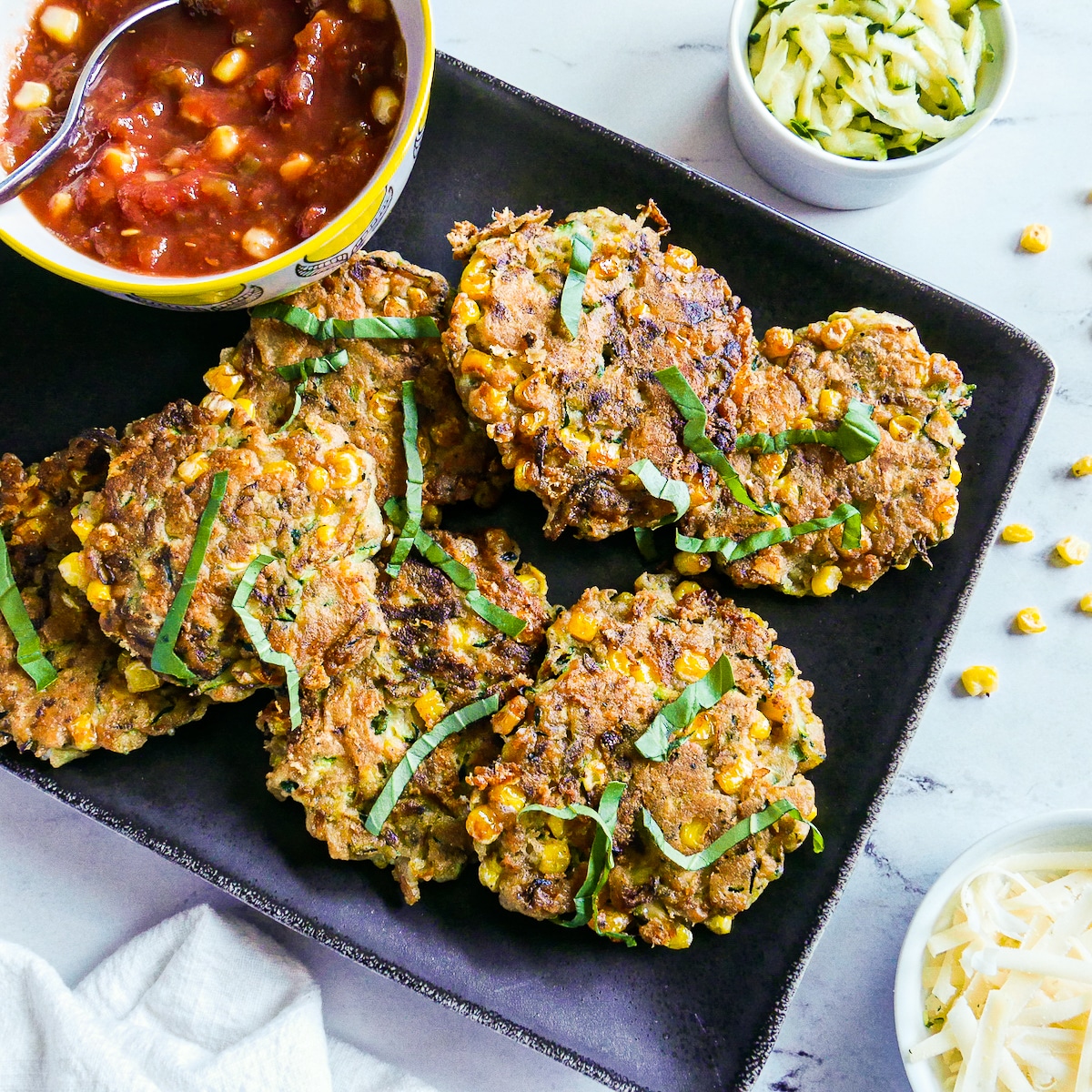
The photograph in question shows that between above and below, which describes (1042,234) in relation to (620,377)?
above

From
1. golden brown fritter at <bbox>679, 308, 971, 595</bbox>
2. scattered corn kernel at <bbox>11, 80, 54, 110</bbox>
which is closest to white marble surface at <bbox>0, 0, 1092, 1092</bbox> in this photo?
golden brown fritter at <bbox>679, 308, 971, 595</bbox>

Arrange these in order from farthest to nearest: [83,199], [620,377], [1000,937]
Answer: [1000,937]
[620,377]
[83,199]

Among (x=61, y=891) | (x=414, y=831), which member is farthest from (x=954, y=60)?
(x=61, y=891)

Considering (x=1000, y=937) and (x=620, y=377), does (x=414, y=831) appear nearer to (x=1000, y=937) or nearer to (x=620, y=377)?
(x=620, y=377)

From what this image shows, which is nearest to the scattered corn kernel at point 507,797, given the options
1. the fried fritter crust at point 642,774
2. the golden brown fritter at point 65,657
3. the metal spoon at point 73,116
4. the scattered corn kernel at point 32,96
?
the fried fritter crust at point 642,774

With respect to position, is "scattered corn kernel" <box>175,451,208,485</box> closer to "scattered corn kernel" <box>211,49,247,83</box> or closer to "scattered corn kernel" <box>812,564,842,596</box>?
"scattered corn kernel" <box>211,49,247,83</box>

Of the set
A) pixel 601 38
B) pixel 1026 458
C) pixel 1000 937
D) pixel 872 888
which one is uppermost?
Result: pixel 601 38
